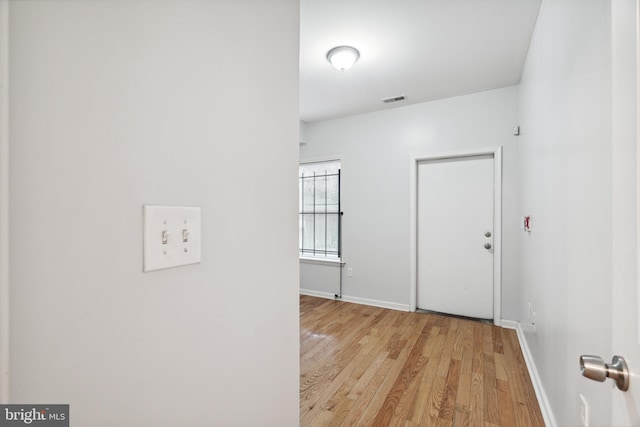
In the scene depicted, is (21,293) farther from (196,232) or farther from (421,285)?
(421,285)

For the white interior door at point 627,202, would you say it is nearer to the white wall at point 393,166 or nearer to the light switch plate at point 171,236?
the light switch plate at point 171,236

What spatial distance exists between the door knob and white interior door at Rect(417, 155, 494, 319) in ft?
9.08

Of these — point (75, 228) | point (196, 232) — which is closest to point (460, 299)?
point (196, 232)

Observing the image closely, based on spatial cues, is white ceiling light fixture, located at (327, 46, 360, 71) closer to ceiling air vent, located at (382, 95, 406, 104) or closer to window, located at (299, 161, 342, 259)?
ceiling air vent, located at (382, 95, 406, 104)

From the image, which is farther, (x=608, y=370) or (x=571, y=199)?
(x=571, y=199)

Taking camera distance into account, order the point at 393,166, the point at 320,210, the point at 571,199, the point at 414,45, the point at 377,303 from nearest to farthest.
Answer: the point at 571,199 → the point at 414,45 → the point at 393,166 → the point at 377,303 → the point at 320,210

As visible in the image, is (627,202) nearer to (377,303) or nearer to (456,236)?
(456,236)

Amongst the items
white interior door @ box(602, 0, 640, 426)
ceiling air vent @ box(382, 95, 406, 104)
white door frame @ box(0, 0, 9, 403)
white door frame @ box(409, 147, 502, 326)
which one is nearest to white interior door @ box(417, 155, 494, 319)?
white door frame @ box(409, 147, 502, 326)

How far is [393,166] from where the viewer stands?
139 inches

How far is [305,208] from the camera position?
4332mm

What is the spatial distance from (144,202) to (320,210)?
3660 millimetres

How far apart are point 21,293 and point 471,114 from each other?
3574mm

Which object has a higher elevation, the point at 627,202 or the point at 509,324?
the point at 627,202

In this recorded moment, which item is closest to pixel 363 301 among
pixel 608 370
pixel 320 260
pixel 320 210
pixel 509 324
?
pixel 320 260
